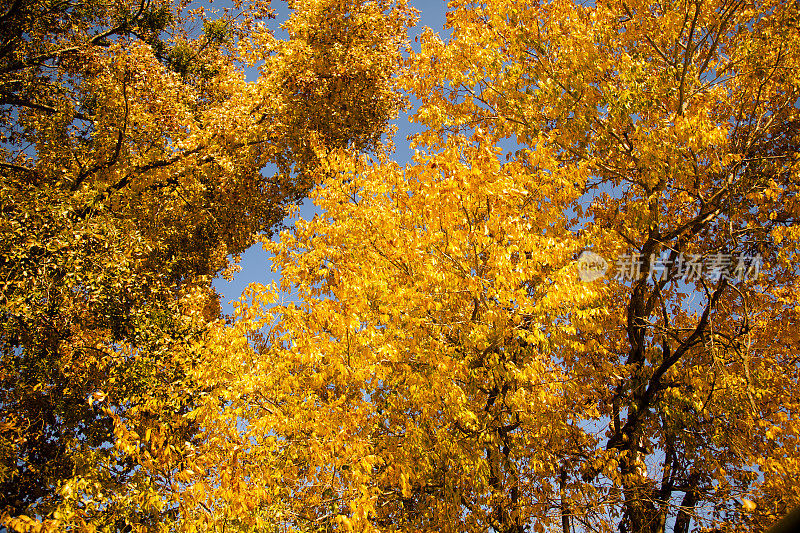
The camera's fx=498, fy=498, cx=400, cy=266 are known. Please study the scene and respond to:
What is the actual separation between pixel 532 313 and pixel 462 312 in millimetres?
1260

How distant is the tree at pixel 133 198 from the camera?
30.4 ft

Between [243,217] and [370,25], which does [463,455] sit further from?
[370,25]

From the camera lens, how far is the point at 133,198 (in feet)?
46.0

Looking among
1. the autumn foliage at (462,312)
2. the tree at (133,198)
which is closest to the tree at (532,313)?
the autumn foliage at (462,312)

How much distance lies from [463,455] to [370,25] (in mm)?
15573

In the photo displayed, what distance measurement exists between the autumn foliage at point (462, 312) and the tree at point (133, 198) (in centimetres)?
11

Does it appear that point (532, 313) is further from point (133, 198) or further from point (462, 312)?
point (133, 198)

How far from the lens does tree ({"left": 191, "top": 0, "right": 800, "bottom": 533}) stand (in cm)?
783

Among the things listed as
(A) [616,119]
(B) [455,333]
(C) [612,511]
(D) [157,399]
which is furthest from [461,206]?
(D) [157,399]

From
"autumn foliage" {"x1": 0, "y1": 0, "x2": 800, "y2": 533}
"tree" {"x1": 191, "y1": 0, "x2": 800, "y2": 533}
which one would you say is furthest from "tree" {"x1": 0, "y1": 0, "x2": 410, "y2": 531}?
"tree" {"x1": 191, "y1": 0, "x2": 800, "y2": 533}

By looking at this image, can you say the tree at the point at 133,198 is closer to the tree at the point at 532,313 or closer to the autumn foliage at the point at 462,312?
the autumn foliage at the point at 462,312

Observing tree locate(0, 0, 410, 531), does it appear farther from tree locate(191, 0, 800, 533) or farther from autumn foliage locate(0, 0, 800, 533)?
tree locate(191, 0, 800, 533)

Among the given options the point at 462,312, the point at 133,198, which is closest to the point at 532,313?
the point at 462,312

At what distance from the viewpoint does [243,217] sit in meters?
16.9
